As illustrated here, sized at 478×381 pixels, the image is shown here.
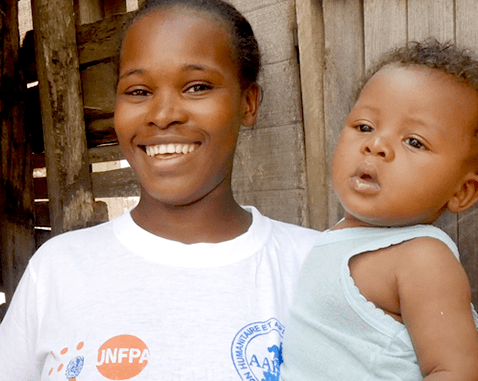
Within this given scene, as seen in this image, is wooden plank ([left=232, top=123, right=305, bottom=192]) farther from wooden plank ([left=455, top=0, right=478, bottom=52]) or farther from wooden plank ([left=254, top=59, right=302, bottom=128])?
wooden plank ([left=455, top=0, right=478, bottom=52])

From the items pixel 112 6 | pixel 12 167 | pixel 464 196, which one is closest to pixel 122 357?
pixel 464 196

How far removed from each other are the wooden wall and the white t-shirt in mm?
622

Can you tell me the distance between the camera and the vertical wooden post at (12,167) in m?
3.34

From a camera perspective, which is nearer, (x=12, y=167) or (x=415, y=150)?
(x=415, y=150)

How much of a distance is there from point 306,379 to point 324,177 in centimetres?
109

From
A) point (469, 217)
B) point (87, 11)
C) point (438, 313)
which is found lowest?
point (469, 217)

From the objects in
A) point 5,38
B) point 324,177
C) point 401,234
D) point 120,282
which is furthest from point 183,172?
point 5,38

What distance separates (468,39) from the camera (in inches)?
68.3

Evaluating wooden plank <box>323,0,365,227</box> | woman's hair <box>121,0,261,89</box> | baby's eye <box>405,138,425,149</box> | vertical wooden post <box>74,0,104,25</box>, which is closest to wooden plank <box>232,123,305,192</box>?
wooden plank <box>323,0,365,227</box>

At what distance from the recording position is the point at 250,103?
171 centimetres

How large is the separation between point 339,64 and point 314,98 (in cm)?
16

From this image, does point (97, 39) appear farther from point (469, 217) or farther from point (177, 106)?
point (469, 217)

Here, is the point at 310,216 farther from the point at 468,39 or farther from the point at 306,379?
the point at 306,379

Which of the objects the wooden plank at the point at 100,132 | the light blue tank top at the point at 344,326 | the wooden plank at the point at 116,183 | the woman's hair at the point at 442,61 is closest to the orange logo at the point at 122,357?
the light blue tank top at the point at 344,326
